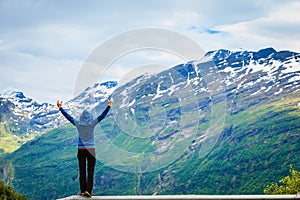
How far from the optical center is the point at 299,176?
54500 millimetres

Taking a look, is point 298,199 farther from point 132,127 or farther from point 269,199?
point 132,127

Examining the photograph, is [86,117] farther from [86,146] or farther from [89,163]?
[89,163]

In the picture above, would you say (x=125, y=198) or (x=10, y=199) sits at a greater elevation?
(x=125, y=198)

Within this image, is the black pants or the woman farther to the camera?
the woman

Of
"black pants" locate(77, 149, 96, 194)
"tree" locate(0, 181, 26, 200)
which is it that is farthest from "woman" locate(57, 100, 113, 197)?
"tree" locate(0, 181, 26, 200)

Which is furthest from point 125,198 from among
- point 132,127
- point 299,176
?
point 299,176

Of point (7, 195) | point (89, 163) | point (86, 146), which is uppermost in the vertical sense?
point (86, 146)

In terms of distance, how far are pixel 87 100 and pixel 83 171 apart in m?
9.34

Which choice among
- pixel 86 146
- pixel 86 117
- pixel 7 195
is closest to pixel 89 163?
pixel 86 146

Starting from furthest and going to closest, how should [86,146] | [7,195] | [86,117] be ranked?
1. [7,195]
2. [86,117]
3. [86,146]

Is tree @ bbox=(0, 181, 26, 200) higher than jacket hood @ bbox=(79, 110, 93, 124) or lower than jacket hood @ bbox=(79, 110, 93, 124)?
lower

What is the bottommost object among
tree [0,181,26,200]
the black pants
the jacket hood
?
tree [0,181,26,200]

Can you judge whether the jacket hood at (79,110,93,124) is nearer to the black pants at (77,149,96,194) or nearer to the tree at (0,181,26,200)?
the black pants at (77,149,96,194)

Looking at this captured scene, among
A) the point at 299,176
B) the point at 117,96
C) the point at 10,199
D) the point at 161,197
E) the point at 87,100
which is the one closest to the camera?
the point at 161,197
